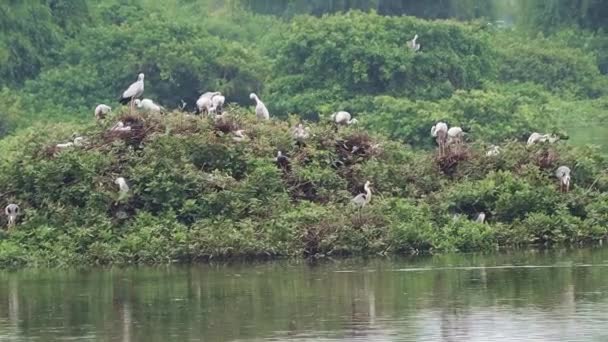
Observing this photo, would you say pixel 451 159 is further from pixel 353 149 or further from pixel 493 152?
pixel 353 149

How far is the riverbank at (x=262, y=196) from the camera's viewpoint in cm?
2328

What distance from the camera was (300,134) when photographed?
25.1 meters

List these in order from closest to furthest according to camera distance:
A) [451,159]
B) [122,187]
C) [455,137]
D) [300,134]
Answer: [122,187] → [300,134] → [451,159] → [455,137]

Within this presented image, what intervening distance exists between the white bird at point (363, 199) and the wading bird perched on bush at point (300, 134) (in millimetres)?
1320

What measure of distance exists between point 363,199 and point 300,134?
168 centimetres

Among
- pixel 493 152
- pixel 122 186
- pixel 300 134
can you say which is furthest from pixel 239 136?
pixel 493 152

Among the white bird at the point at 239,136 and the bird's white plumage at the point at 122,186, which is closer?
the bird's white plumage at the point at 122,186

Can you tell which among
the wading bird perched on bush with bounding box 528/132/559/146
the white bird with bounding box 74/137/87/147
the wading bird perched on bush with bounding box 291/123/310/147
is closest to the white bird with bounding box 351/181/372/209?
the wading bird perched on bush with bounding box 291/123/310/147

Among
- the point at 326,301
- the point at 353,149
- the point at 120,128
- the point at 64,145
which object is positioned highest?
the point at 120,128

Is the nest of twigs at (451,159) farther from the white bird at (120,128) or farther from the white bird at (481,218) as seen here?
the white bird at (120,128)

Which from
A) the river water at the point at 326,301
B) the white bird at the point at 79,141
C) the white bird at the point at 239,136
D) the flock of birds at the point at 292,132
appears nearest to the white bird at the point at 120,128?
the flock of birds at the point at 292,132

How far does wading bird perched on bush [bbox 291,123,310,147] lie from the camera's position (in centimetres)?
2511

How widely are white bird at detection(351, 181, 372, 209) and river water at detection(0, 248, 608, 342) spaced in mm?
1145

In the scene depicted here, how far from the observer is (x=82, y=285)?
21.6 meters
